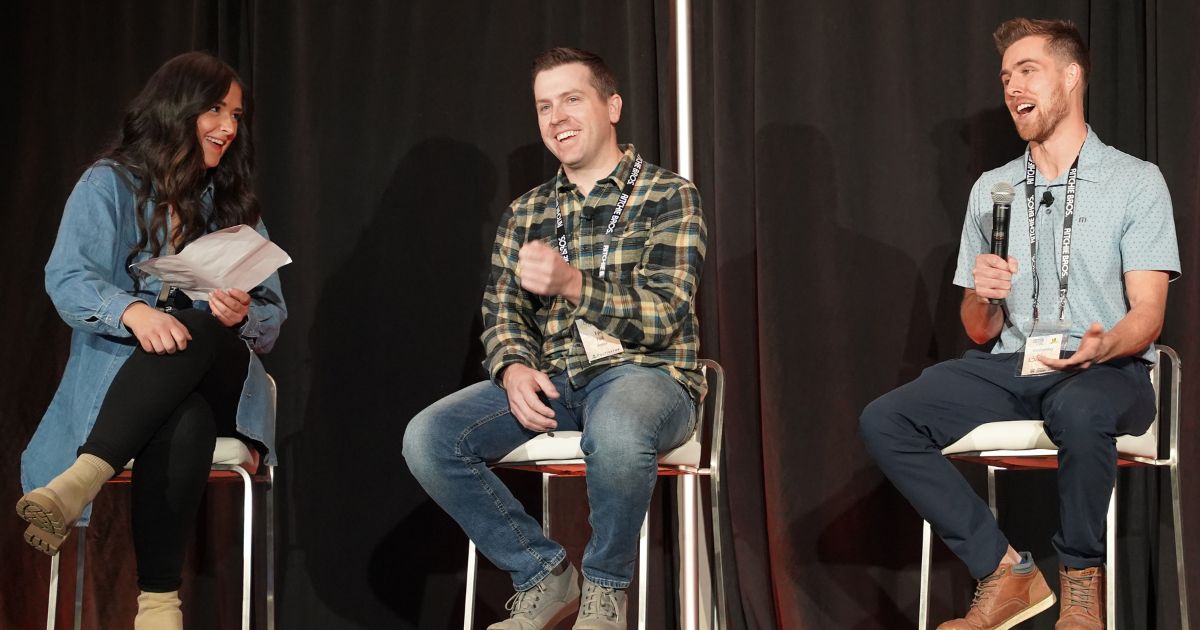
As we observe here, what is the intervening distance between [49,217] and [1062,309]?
9.67ft

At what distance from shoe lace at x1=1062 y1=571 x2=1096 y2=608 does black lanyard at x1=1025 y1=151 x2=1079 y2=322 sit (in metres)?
0.57

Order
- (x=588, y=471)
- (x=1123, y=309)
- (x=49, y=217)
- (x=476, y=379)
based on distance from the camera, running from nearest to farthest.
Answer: (x=588, y=471)
(x=1123, y=309)
(x=476, y=379)
(x=49, y=217)

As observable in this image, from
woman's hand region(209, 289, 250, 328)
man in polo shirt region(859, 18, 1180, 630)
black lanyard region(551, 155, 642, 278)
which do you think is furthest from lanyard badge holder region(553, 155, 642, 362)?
woman's hand region(209, 289, 250, 328)

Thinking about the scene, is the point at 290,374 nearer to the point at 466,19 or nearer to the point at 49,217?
the point at 49,217

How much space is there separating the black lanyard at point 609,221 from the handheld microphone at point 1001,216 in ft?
2.53

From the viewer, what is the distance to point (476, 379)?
10.9 feet

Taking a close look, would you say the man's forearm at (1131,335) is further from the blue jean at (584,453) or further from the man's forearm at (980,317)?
the blue jean at (584,453)

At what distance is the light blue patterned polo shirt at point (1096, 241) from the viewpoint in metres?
2.49

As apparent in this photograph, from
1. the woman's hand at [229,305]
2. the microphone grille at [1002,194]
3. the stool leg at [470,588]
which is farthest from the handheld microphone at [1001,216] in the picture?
the woman's hand at [229,305]

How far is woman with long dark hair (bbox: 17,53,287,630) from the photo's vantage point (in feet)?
7.24

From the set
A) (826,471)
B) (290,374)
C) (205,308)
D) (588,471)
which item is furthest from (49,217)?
(826,471)

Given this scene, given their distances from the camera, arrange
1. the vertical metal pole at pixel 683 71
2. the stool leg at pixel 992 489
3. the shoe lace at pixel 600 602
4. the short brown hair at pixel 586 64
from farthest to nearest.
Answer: the vertical metal pole at pixel 683 71 → the stool leg at pixel 992 489 → the short brown hair at pixel 586 64 → the shoe lace at pixel 600 602

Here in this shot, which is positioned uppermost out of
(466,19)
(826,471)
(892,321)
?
(466,19)

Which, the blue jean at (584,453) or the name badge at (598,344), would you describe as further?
the name badge at (598,344)
